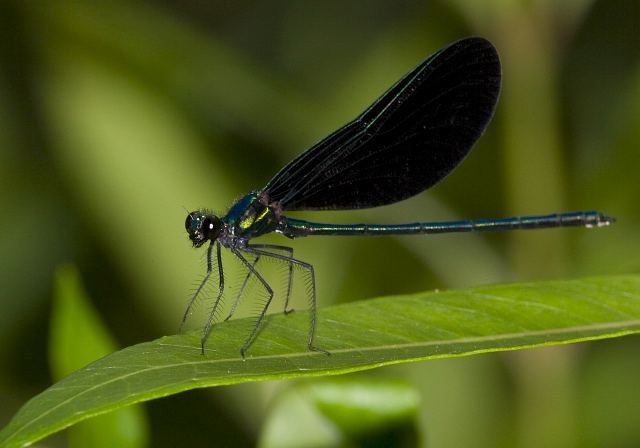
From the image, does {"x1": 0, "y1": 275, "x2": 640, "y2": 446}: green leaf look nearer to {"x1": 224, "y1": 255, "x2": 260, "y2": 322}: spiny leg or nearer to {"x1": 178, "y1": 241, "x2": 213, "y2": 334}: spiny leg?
{"x1": 178, "y1": 241, "x2": 213, "y2": 334}: spiny leg

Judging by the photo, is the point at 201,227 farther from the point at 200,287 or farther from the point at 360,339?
the point at 360,339

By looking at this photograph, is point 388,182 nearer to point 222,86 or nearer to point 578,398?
point 222,86

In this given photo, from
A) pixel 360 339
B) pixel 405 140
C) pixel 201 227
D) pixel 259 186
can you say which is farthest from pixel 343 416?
pixel 259 186

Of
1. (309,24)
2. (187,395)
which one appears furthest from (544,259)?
(309,24)

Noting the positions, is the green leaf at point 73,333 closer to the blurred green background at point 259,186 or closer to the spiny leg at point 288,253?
the blurred green background at point 259,186

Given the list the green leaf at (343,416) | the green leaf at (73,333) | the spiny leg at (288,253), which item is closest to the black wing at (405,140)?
the spiny leg at (288,253)
